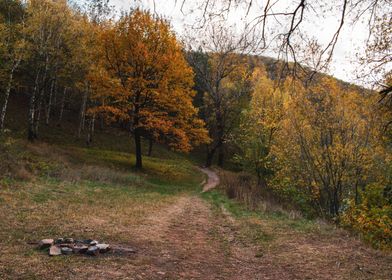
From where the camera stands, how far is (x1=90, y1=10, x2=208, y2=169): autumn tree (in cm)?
2378

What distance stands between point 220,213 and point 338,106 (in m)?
6.45

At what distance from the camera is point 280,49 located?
4801mm

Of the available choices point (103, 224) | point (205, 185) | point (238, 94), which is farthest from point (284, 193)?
point (238, 94)

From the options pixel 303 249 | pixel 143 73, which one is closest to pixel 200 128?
pixel 143 73

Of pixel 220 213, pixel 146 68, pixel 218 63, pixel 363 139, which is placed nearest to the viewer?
pixel 220 213

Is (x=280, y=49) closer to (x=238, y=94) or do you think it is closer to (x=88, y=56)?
(x=88, y=56)

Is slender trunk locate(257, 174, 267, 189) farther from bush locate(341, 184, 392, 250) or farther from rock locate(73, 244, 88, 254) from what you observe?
rock locate(73, 244, 88, 254)

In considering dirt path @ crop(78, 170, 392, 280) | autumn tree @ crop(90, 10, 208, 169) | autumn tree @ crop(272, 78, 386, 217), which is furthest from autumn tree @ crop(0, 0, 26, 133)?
dirt path @ crop(78, 170, 392, 280)

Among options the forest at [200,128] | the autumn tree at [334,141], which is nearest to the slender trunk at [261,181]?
the forest at [200,128]

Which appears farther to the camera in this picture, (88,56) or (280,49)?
(88,56)

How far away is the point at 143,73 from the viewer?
24.4 meters

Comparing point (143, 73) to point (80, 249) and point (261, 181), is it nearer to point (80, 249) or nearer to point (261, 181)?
point (261, 181)

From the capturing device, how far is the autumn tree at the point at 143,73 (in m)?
23.8

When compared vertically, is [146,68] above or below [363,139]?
above
